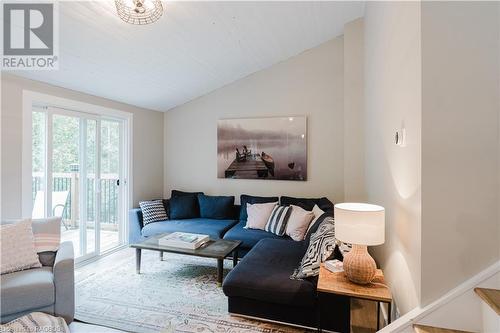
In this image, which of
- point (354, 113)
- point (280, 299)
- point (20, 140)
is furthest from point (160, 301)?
point (354, 113)

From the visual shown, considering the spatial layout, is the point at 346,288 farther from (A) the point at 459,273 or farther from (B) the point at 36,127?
(B) the point at 36,127

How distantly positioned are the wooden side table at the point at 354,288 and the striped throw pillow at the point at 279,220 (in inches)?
60.1

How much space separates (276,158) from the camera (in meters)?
4.07

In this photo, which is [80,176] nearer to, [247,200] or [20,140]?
[20,140]

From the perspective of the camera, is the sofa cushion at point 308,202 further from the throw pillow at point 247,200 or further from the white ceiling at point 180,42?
the white ceiling at point 180,42

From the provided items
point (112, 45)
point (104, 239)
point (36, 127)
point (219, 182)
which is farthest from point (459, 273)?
point (104, 239)

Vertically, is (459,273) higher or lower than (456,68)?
lower

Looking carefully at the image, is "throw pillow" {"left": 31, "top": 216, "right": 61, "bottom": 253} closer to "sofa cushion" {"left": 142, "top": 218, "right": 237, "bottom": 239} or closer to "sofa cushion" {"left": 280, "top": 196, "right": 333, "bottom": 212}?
"sofa cushion" {"left": 142, "top": 218, "right": 237, "bottom": 239}

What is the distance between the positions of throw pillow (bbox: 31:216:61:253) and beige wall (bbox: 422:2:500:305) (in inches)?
116

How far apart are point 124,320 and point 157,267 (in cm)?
105

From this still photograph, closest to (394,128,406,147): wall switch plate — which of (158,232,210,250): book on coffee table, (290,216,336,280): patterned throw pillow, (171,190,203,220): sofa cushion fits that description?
(290,216,336,280): patterned throw pillow

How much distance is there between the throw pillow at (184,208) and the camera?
4117 mm

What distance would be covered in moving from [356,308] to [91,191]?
351cm

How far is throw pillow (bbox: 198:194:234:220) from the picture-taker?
4098 mm
